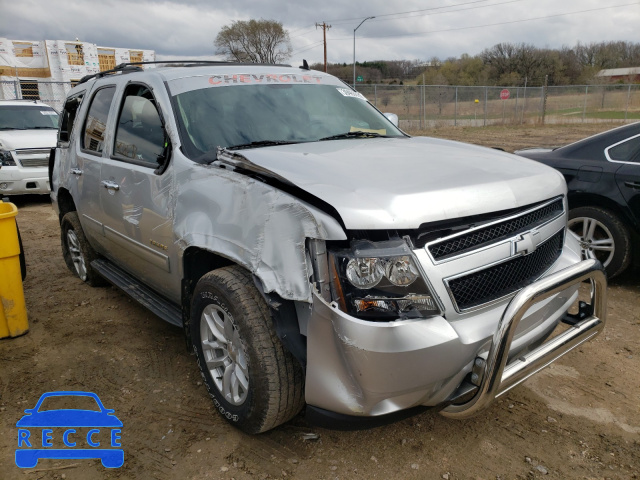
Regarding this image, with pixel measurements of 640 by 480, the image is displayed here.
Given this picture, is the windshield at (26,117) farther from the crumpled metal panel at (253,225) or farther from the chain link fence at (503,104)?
the chain link fence at (503,104)

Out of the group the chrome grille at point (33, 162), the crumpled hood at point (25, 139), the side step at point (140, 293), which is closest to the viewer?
the side step at point (140, 293)

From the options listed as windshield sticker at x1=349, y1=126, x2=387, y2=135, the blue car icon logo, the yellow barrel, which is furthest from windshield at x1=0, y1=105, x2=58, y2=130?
windshield sticker at x1=349, y1=126, x2=387, y2=135

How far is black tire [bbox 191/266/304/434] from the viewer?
92.8 inches

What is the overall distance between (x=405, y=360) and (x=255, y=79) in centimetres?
238

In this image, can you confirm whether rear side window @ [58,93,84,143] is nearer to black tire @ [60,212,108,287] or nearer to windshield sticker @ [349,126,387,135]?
black tire @ [60,212,108,287]

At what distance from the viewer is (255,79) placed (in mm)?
3568

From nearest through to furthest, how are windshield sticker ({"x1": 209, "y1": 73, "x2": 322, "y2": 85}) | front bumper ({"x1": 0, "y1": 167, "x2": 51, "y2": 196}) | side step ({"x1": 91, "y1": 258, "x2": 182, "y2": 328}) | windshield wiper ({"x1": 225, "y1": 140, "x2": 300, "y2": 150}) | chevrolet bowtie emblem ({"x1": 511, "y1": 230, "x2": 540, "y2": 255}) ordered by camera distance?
chevrolet bowtie emblem ({"x1": 511, "y1": 230, "x2": 540, "y2": 255}) < windshield wiper ({"x1": 225, "y1": 140, "x2": 300, "y2": 150}) < side step ({"x1": 91, "y1": 258, "x2": 182, "y2": 328}) < windshield sticker ({"x1": 209, "y1": 73, "x2": 322, "y2": 85}) < front bumper ({"x1": 0, "y1": 167, "x2": 51, "y2": 196})

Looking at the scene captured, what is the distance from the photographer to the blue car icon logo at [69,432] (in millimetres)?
2660

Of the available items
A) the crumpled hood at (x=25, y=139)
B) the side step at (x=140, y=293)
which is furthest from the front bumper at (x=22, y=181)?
the side step at (x=140, y=293)

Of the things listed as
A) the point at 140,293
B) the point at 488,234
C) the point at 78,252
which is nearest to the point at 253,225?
the point at 488,234

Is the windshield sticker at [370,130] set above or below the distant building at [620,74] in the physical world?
below

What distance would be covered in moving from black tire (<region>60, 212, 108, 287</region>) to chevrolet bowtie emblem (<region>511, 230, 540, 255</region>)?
386 centimetres

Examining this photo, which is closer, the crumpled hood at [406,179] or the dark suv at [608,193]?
the crumpled hood at [406,179]

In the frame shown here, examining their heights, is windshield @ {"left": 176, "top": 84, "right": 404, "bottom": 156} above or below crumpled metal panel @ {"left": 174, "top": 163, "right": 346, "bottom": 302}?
above
